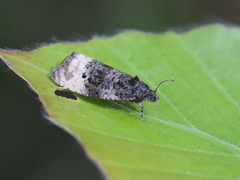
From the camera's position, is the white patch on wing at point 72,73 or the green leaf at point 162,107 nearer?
the green leaf at point 162,107

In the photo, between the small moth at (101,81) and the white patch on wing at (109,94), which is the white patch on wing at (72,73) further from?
the white patch on wing at (109,94)

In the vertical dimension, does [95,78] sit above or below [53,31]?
above

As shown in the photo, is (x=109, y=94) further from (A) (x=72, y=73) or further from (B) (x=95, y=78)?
(A) (x=72, y=73)

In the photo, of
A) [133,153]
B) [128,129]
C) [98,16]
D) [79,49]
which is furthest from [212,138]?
[98,16]

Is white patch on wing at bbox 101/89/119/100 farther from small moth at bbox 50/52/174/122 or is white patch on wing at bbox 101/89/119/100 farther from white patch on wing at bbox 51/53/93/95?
white patch on wing at bbox 51/53/93/95

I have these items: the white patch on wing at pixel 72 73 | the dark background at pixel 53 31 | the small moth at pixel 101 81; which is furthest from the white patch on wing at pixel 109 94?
the dark background at pixel 53 31

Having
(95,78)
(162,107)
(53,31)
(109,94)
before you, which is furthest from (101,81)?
(53,31)
